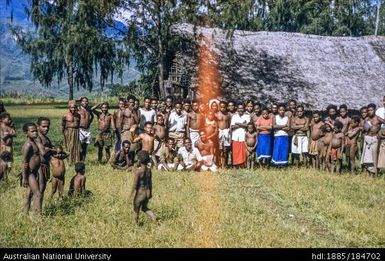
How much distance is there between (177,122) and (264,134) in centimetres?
231

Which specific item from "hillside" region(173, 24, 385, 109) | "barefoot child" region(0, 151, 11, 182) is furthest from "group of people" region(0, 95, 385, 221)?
"hillside" region(173, 24, 385, 109)

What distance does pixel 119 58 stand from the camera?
63.7ft

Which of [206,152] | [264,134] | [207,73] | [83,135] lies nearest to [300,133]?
[264,134]

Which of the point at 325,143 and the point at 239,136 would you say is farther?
the point at 239,136

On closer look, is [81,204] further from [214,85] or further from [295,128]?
[214,85]

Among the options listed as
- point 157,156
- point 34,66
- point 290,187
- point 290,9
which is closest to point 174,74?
point 157,156

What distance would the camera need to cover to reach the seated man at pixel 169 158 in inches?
431

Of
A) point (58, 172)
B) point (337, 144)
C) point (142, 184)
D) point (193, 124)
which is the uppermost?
point (193, 124)

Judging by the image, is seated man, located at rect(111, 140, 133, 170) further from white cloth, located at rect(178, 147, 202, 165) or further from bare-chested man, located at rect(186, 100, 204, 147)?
bare-chested man, located at rect(186, 100, 204, 147)

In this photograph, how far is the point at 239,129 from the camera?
11344 mm

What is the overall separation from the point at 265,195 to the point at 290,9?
31.8m

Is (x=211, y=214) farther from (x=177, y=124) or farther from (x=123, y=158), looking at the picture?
(x=177, y=124)

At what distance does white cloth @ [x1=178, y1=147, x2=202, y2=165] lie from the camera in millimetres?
11109

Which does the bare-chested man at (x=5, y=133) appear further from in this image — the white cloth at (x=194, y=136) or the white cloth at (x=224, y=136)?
the white cloth at (x=224, y=136)
